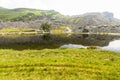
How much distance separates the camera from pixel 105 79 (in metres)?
33.0

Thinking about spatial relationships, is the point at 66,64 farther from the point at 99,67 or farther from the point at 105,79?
the point at 105,79

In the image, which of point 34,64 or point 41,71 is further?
point 34,64

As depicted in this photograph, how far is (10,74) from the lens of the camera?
1415 inches

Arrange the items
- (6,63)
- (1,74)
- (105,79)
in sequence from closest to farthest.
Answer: (105,79), (1,74), (6,63)

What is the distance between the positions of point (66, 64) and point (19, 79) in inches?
424

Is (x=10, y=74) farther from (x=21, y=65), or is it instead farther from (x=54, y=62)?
(x=54, y=62)

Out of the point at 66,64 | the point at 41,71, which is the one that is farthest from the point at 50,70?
the point at 66,64

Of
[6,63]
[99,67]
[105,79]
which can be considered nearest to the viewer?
[105,79]

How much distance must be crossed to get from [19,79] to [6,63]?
10.5 metres

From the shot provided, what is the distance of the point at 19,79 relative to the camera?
33.1 meters

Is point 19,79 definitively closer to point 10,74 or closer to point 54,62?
point 10,74

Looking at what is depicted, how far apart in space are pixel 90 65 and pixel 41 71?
9.23 meters

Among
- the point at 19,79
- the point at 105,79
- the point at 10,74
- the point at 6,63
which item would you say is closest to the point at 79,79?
the point at 105,79

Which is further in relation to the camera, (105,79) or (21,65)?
(21,65)
